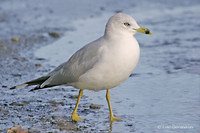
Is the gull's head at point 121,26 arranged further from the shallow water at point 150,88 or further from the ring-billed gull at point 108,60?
the shallow water at point 150,88

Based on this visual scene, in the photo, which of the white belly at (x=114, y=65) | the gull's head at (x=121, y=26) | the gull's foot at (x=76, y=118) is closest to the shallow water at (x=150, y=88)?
the gull's foot at (x=76, y=118)

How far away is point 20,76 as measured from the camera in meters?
6.56

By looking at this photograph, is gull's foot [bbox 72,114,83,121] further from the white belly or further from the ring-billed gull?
the white belly

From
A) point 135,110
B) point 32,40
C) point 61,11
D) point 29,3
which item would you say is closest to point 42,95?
point 135,110

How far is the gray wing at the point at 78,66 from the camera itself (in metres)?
4.81

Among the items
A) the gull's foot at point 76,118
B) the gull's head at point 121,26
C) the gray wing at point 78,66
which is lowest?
the gull's foot at point 76,118

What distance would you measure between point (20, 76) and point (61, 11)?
5.09 metres

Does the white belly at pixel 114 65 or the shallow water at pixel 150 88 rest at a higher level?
the white belly at pixel 114 65

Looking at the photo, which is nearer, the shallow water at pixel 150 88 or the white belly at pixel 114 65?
the white belly at pixel 114 65

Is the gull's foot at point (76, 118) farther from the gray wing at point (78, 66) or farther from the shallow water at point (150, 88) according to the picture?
the gray wing at point (78, 66)

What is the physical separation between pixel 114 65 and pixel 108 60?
79 millimetres

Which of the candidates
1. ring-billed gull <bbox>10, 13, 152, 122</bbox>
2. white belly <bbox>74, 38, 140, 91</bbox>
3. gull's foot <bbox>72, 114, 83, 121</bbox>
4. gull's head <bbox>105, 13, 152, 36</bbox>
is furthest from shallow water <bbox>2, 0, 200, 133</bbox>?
gull's head <bbox>105, 13, 152, 36</bbox>

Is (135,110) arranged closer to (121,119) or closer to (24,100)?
(121,119)

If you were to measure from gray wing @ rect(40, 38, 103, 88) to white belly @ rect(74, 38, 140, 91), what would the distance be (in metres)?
0.11
